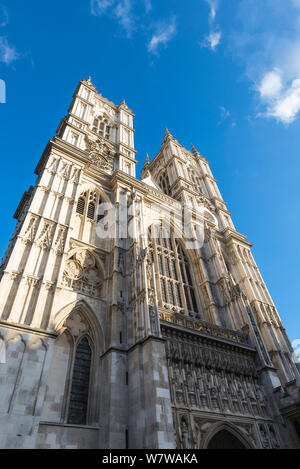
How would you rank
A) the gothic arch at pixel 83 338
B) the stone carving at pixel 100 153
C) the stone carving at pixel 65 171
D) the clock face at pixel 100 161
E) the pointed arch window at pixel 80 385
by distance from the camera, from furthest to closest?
the stone carving at pixel 100 153 < the clock face at pixel 100 161 < the stone carving at pixel 65 171 < the gothic arch at pixel 83 338 < the pointed arch window at pixel 80 385

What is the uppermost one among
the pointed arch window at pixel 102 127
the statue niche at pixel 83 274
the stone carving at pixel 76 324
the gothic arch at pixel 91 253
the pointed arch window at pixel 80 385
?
the pointed arch window at pixel 102 127

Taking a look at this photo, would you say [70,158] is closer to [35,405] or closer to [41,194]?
[41,194]

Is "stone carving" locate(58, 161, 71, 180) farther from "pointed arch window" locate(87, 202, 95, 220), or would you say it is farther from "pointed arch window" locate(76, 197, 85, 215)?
"pointed arch window" locate(87, 202, 95, 220)

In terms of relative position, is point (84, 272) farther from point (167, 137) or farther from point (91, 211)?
point (167, 137)

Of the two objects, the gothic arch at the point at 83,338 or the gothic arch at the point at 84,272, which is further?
the gothic arch at the point at 84,272

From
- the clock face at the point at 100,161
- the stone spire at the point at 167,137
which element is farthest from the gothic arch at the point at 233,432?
the stone spire at the point at 167,137

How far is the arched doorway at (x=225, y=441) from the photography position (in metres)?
11.1

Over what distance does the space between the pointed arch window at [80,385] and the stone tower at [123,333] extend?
0.04 metres

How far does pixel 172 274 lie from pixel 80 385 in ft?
30.3

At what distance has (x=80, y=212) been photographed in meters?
17.6

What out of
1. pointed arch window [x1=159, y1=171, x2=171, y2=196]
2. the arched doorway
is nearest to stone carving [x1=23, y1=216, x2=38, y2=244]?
the arched doorway

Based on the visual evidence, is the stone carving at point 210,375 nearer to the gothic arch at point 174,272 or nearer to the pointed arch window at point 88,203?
the gothic arch at point 174,272
